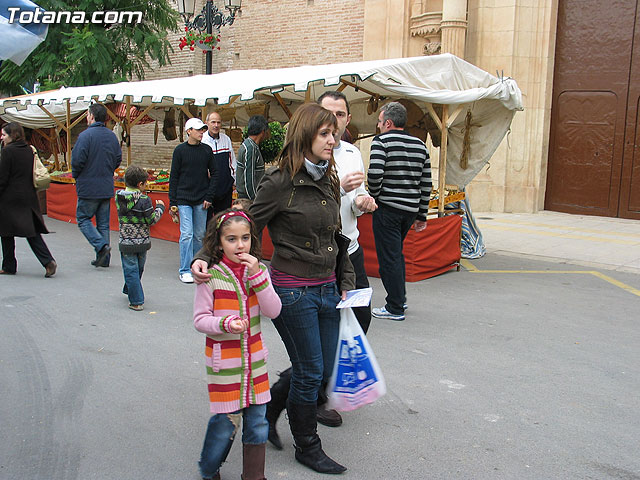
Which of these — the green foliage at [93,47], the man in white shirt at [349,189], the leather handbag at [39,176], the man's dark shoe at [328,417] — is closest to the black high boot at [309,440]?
the man's dark shoe at [328,417]

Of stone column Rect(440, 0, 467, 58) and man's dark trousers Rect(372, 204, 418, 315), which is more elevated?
stone column Rect(440, 0, 467, 58)

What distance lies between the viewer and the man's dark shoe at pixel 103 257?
842 cm

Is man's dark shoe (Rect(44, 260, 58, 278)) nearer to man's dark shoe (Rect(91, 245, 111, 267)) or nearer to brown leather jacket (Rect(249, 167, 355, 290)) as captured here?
man's dark shoe (Rect(91, 245, 111, 267))

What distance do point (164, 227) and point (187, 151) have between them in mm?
3336

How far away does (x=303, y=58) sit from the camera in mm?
18938

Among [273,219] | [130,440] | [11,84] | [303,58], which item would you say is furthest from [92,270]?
[11,84]

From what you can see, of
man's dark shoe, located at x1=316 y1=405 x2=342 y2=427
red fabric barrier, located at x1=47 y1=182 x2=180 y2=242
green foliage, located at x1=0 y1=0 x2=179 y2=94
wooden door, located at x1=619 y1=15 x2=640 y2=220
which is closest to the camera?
man's dark shoe, located at x1=316 y1=405 x2=342 y2=427

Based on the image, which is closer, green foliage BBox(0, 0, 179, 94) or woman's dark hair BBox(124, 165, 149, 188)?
woman's dark hair BBox(124, 165, 149, 188)

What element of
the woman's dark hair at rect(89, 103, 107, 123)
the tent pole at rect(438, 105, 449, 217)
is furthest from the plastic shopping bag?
the woman's dark hair at rect(89, 103, 107, 123)

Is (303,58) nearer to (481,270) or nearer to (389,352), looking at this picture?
(481,270)

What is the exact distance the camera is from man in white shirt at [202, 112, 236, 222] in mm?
8414

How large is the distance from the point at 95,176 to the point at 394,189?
4312 mm

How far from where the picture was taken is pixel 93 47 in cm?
1791

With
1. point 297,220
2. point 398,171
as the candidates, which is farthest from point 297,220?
point 398,171
